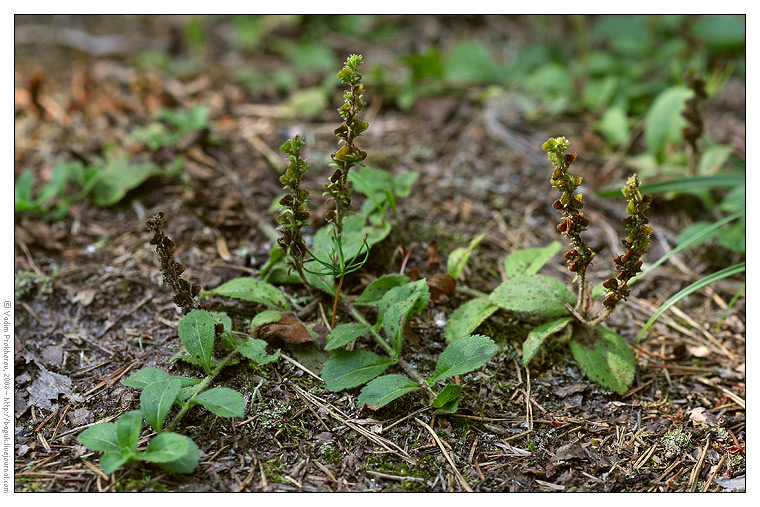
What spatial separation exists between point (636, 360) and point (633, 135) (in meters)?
1.96

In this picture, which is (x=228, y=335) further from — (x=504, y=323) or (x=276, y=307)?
(x=504, y=323)

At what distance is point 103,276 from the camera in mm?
2766

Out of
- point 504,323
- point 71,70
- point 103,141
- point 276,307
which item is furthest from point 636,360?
point 71,70

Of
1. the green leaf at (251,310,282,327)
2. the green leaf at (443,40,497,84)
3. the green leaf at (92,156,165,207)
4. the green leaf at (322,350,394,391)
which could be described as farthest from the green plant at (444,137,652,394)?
the green leaf at (443,40,497,84)

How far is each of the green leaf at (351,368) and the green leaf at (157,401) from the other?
0.53 metres

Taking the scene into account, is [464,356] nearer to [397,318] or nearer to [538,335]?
[397,318]

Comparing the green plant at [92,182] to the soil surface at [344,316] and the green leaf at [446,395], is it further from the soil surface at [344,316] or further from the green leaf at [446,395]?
the green leaf at [446,395]

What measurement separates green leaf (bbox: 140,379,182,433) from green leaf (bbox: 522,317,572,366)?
1304 mm

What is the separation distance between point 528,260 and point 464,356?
75 centimetres

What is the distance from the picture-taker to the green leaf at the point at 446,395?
213cm

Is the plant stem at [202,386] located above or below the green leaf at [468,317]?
below

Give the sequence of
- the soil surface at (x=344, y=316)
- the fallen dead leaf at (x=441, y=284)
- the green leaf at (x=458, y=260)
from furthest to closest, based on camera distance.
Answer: the green leaf at (x=458, y=260), the fallen dead leaf at (x=441, y=284), the soil surface at (x=344, y=316)

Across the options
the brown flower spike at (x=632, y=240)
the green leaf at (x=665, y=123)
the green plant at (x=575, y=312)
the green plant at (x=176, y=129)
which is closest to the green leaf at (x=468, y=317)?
the green plant at (x=575, y=312)

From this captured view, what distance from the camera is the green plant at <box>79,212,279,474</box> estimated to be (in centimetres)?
186
